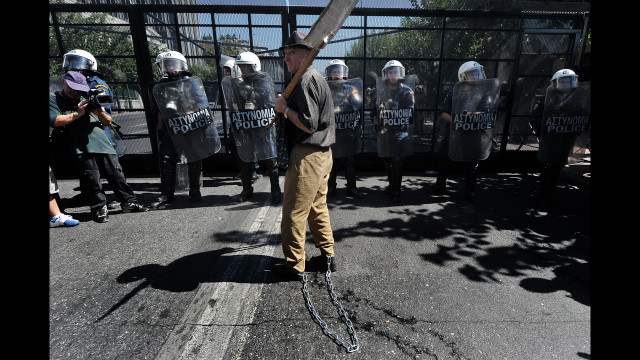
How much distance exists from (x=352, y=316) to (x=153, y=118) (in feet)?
19.2

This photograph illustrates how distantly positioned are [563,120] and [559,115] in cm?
10

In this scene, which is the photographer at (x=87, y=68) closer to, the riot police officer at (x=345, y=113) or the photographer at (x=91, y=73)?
the photographer at (x=91, y=73)

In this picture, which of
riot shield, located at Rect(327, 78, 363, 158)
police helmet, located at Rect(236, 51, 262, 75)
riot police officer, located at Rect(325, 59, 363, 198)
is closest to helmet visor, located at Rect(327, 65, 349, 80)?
riot police officer, located at Rect(325, 59, 363, 198)

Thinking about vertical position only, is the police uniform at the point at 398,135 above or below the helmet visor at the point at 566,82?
below

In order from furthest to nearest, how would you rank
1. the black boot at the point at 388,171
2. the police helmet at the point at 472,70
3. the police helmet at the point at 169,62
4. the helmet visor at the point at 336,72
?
the black boot at the point at 388,171
the helmet visor at the point at 336,72
the police helmet at the point at 472,70
the police helmet at the point at 169,62

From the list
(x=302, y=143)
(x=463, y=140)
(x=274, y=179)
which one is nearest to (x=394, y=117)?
(x=463, y=140)

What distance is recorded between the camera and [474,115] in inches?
182

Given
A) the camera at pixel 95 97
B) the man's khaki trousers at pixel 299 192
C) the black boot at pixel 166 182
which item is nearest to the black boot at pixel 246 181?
the black boot at pixel 166 182

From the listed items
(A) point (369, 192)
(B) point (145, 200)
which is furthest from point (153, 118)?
(A) point (369, 192)

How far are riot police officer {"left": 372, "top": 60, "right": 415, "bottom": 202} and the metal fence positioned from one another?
1660 mm

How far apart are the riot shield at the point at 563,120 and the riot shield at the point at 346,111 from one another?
2.90m

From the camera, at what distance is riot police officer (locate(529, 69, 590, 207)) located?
4.50m

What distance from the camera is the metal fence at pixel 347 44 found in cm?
595
